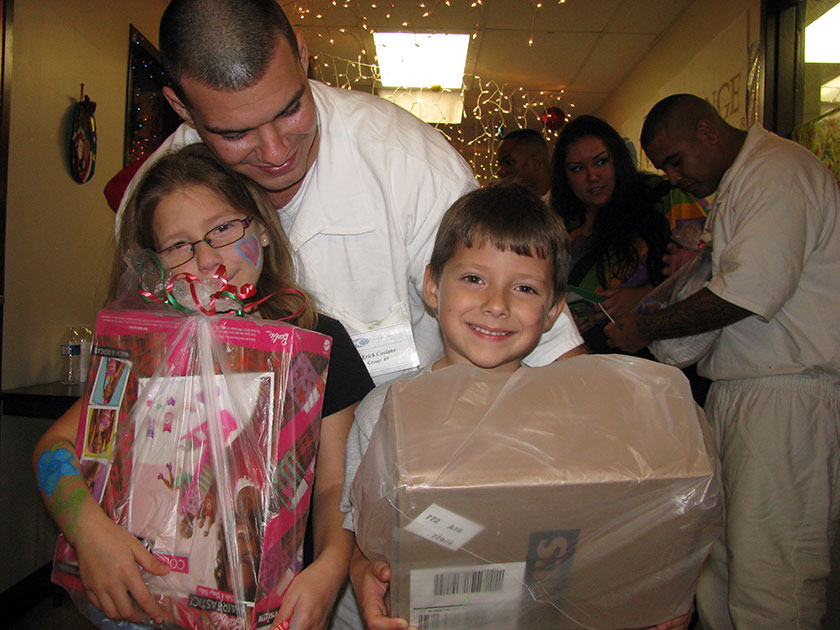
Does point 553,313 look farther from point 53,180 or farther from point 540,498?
point 53,180

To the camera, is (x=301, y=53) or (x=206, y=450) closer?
(x=206, y=450)

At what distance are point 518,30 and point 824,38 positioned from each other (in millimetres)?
2223

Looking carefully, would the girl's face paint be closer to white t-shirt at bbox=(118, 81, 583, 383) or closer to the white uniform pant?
white t-shirt at bbox=(118, 81, 583, 383)

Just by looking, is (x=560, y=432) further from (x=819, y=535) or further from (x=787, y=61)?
(x=787, y=61)

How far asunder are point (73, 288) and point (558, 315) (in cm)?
268

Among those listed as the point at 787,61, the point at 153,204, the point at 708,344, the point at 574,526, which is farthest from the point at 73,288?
the point at 787,61

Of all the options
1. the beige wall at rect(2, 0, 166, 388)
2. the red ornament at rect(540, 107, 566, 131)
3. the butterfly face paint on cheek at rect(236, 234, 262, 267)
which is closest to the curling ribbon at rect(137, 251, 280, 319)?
the butterfly face paint on cheek at rect(236, 234, 262, 267)

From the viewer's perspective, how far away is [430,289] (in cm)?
131

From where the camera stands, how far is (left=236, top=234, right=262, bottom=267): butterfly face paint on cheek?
3.65 feet

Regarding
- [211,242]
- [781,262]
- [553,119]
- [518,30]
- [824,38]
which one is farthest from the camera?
[553,119]

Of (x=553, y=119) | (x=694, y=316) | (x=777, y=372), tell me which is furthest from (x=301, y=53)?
(x=553, y=119)

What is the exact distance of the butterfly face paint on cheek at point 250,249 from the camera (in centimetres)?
111

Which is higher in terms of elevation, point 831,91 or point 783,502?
point 831,91

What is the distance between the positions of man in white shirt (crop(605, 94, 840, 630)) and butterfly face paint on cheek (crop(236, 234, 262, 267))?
51.1 inches
